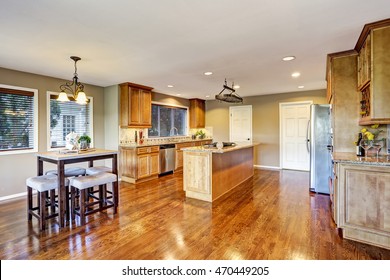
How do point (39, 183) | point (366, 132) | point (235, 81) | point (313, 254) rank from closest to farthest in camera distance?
1. point (313, 254)
2. point (39, 183)
3. point (366, 132)
4. point (235, 81)

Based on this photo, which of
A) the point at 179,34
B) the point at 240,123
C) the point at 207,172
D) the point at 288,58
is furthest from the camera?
the point at 240,123

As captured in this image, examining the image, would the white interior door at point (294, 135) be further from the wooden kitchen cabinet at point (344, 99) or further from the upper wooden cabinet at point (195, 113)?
the wooden kitchen cabinet at point (344, 99)

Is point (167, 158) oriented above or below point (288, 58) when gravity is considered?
below

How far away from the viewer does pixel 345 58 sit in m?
3.04

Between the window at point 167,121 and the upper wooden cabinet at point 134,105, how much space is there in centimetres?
77

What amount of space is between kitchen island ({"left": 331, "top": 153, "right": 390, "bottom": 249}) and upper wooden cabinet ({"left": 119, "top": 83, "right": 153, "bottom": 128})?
424 centimetres

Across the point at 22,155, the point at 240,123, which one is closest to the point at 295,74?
the point at 240,123

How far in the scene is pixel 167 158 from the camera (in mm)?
5746

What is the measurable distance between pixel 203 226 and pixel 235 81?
11.1 feet

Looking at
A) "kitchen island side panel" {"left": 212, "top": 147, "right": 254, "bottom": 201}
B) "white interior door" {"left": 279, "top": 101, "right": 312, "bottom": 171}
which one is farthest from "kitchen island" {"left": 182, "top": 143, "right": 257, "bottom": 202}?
"white interior door" {"left": 279, "top": 101, "right": 312, "bottom": 171}

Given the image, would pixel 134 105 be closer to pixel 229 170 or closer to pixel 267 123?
pixel 229 170

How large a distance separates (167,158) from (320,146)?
362cm
